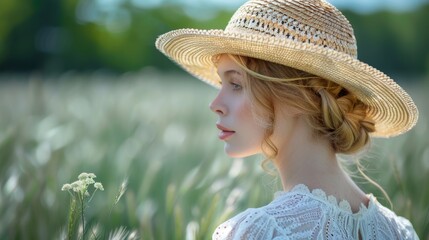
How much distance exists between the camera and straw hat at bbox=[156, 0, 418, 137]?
1843 mm

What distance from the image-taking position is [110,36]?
3391cm

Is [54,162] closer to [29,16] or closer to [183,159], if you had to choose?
[183,159]

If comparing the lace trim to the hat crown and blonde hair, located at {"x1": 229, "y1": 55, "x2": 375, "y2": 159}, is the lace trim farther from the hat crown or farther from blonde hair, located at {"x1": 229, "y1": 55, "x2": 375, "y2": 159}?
the hat crown

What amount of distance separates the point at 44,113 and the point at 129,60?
2786 cm

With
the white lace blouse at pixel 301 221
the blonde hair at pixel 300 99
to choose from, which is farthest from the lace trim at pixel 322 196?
the blonde hair at pixel 300 99

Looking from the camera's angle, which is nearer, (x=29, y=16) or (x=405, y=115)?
(x=405, y=115)

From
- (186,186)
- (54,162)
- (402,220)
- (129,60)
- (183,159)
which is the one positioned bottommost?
(129,60)

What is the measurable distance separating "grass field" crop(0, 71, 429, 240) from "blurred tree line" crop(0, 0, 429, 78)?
18.4 metres

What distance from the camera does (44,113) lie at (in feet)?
16.0

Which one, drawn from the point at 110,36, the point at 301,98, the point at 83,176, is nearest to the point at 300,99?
the point at 301,98

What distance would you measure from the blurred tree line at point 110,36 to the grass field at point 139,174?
60.3ft

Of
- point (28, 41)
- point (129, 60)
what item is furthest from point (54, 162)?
point (129, 60)

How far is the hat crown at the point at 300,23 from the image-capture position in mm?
1921

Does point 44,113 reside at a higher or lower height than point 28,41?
higher
